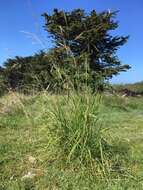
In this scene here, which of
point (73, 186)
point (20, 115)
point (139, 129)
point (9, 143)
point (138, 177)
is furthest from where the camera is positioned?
point (20, 115)

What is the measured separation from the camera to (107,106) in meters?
13.1

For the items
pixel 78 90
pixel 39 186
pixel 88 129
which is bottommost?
pixel 39 186

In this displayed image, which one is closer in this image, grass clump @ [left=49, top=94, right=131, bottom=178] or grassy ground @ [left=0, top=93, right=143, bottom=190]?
grassy ground @ [left=0, top=93, right=143, bottom=190]

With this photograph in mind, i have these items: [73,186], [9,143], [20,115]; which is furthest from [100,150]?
[20,115]

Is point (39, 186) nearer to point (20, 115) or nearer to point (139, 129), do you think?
point (139, 129)

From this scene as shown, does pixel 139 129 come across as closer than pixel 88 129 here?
No

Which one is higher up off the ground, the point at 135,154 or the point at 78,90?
the point at 78,90

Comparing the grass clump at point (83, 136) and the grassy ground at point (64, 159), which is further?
the grass clump at point (83, 136)

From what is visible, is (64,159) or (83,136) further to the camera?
(64,159)

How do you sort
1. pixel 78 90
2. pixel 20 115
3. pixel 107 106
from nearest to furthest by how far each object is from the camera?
pixel 78 90
pixel 20 115
pixel 107 106

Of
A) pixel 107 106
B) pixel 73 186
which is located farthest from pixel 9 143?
pixel 107 106

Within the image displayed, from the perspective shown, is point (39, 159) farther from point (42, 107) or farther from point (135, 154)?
point (135, 154)

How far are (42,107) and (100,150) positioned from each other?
110 centimetres

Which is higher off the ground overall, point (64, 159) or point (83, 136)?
point (83, 136)
